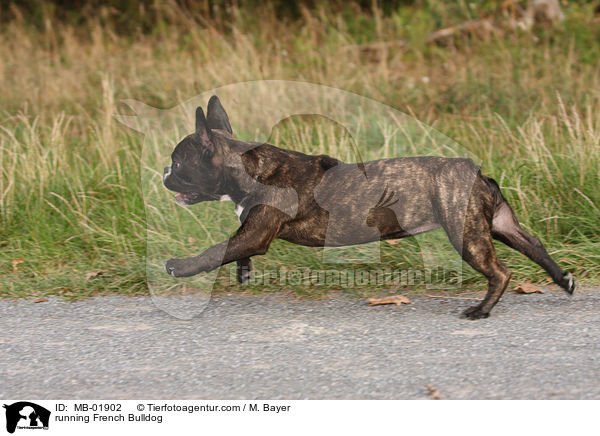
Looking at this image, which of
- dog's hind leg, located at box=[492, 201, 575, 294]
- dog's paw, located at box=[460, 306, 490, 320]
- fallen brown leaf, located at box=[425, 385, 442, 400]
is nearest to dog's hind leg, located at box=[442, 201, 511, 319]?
dog's paw, located at box=[460, 306, 490, 320]

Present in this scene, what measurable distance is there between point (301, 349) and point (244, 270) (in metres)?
1.17

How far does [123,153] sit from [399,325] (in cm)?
367

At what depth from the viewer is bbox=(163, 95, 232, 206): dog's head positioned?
4066 millimetres

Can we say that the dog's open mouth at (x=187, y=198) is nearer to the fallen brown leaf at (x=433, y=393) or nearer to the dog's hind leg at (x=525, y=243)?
the dog's hind leg at (x=525, y=243)

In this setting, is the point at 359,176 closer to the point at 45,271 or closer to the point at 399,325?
the point at 399,325

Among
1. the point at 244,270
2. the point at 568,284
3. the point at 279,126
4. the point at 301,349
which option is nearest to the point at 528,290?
the point at 568,284

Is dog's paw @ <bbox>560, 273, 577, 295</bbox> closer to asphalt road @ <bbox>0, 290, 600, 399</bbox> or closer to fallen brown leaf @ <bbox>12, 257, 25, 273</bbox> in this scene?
asphalt road @ <bbox>0, 290, 600, 399</bbox>

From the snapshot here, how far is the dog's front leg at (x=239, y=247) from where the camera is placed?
3.94 metres

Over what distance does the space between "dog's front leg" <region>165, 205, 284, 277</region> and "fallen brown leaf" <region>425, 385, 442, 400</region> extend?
133 centimetres

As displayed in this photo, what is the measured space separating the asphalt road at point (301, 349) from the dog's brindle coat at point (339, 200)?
0.29m

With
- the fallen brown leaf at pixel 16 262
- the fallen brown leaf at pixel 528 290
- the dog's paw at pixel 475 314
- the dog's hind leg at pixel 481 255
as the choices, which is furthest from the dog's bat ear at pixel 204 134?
the fallen brown leaf at pixel 528 290

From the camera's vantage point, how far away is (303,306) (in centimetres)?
421
